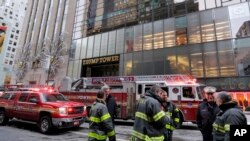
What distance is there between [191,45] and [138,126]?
18.9m

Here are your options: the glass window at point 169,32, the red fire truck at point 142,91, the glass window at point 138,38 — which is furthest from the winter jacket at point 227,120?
the glass window at point 138,38

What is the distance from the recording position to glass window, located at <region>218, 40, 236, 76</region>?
17.6 m

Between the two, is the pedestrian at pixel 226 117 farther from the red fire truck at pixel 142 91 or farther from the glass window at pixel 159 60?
the glass window at pixel 159 60

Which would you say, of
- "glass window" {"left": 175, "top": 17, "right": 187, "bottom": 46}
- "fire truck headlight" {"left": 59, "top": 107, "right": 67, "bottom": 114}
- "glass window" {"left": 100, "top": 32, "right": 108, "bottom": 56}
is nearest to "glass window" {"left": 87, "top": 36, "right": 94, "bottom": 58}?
"glass window" {"left": 100, "top": 32, "right": 108, "bottom": 56}

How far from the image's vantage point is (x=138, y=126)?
2973 millimetres

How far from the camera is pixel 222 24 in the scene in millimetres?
18906

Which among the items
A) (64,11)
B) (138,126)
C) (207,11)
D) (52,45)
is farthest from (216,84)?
(64,11)

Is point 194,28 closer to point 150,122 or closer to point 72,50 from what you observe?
point 72,50

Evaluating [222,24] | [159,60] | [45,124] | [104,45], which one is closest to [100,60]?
[104,45]

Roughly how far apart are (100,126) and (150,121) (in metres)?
1.36

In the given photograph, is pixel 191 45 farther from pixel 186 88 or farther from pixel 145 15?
pixel 186 88

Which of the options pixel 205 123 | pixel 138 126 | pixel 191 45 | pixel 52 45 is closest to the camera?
pixel 138 126

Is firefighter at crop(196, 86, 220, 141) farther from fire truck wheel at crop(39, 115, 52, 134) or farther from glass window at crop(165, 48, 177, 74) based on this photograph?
glass window at crop(165, 48, 177, 74)

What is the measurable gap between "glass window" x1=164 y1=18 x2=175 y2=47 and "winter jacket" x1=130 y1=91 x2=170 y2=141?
765 inches
